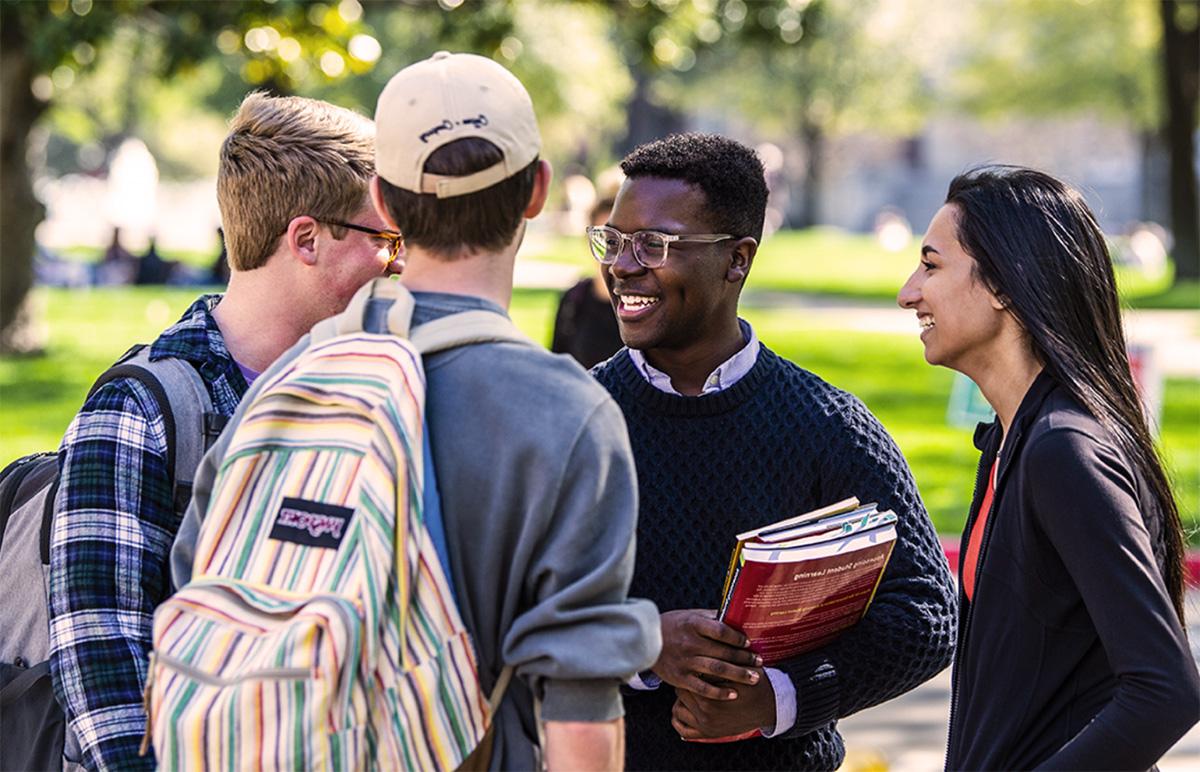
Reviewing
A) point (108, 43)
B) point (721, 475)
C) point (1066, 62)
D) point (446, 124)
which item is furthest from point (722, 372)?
point (1066, 62)

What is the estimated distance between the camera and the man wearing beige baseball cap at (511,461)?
215 centimetres

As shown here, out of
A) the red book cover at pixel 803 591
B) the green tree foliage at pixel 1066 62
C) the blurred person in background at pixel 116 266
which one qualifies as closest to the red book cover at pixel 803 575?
the red book cover at pixel 803 591

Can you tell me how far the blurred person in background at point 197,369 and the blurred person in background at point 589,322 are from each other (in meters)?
4.43

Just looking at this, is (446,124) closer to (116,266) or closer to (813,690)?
(813,690)

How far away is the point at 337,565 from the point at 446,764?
0.99 ft

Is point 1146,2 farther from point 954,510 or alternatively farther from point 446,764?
point 446,764

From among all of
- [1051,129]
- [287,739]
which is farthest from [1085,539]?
[1051,129]

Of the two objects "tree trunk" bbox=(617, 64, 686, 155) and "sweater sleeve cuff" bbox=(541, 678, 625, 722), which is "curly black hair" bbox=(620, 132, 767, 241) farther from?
"tree trunk" bbox=(617, 64, 686, 155)

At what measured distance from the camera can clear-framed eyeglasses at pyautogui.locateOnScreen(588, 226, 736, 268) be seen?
3318 millimetres

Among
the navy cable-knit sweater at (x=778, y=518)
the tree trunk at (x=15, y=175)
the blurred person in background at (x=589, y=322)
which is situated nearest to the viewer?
the navy cable-knit sweater at (x=778, y=518)

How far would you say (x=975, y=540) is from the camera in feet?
10.3

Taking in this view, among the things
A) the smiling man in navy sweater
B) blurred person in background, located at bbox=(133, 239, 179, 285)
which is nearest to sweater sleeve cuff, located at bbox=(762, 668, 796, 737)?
the smiling man in navy sweater

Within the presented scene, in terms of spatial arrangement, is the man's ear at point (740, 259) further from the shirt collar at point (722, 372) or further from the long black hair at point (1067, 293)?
the long black hair at point (1067, 293)

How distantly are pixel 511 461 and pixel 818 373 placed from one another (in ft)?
49.2
